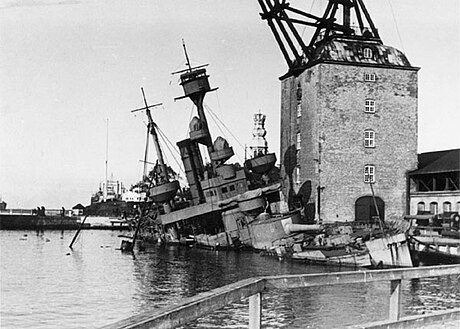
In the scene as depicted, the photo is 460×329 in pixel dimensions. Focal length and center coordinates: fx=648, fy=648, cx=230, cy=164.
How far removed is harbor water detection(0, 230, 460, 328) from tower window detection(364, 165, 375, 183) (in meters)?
11.2

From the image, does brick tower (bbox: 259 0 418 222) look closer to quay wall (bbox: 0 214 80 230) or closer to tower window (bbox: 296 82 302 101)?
tower window (bbox: 296 82 302 101)

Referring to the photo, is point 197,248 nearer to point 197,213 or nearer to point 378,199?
point 197,213

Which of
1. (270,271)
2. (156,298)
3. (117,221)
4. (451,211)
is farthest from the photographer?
(117,221)

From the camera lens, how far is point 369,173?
48.3 metres

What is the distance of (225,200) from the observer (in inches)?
1923

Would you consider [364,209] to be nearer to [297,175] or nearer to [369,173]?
[369,173]

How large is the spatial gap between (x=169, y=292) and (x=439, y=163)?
97.6 ft

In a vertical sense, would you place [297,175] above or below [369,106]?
below

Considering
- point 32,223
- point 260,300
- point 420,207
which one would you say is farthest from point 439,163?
point 32,223

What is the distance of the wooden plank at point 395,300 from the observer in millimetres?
6426

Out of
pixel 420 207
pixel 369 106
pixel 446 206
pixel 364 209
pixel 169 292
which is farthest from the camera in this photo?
pixel 369 106

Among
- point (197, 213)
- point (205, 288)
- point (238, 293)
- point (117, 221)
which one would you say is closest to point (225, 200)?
point (197, 213)

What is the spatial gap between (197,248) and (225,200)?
501 centimetres

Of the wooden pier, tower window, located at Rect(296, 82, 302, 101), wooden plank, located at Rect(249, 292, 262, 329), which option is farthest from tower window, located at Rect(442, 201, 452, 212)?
wooden plank, located at Rect(249, 292, 262, 329)
